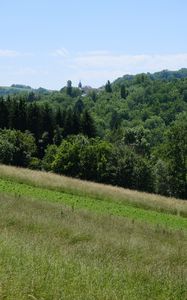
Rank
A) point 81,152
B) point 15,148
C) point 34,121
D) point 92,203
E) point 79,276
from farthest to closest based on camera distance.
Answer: point 34,121
point 15,148
point 81,152
point 92,203
point 79,276

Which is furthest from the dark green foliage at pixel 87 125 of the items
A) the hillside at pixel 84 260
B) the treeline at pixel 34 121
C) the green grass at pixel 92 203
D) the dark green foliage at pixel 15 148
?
the hillside at pixel 84 260

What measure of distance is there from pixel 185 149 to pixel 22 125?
24.3 meters

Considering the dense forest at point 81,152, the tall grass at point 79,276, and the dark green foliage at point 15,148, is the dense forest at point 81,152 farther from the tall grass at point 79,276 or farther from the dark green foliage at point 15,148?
the tall grass at point 79,276

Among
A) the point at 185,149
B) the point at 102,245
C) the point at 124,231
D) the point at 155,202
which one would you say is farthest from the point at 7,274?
the point at 185,149

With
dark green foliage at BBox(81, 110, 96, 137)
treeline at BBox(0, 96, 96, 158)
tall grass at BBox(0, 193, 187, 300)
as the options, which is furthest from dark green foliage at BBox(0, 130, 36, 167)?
tall grass at BBox(0, 193, 187, 300)

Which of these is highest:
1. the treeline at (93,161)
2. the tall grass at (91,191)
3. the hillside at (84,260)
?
the hillside at (84,260)

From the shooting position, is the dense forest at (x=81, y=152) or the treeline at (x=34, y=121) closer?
the dense forest at (x=81, y=152)

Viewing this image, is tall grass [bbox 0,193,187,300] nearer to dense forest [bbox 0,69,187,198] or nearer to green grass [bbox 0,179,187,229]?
green grass [bbox 0,179,187,229]

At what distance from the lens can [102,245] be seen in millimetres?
9750

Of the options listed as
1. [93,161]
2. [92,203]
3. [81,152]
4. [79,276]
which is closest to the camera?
[79,276]

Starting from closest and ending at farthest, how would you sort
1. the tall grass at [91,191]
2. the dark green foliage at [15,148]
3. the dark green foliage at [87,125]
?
the tall grass at [91,191] → the dark green foliage at [15,148] → the dark green foliage at [87,125]

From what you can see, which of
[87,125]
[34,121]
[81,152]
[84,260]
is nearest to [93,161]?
[81,152]

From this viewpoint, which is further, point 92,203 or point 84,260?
point 92,203

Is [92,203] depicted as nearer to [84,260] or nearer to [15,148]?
[84,260]
